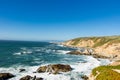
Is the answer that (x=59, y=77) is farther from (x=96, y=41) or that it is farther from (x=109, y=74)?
(x=96, y=41)

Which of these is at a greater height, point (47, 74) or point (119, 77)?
point (119, 77)

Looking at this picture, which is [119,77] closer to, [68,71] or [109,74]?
[109,74]

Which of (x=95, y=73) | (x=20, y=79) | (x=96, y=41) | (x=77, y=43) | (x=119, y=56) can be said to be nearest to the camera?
(x=95, y=73)

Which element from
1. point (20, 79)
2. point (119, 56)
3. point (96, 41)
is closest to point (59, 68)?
point (20, 79)

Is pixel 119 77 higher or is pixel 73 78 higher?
pixel 119 77

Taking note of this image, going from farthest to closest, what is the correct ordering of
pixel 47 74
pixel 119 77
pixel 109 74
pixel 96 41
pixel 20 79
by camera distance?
pixel 96 41 → pixel 47 74 → pixel 20 79 → pixel 109 74 → pixel 119 77

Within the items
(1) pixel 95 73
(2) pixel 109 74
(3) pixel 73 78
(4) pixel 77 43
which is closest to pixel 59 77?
(3) pixel 73 78

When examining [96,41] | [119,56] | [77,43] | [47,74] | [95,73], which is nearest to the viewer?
[95,73]

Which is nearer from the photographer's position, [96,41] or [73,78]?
[73,78]

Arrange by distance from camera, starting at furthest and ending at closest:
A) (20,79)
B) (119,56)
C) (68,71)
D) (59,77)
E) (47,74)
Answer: (119,56) < (68,71) < (47,74) < (59,77) < (20,79)
